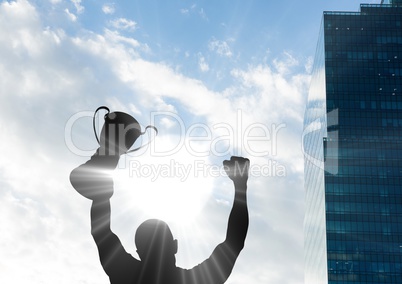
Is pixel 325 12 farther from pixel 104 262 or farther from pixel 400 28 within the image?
pixel 104 262

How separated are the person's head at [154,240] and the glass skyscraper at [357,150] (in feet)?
293

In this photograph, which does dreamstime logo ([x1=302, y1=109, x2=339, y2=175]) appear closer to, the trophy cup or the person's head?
the person's head

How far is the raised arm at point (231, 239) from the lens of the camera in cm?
384

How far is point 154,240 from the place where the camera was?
13.2 feet

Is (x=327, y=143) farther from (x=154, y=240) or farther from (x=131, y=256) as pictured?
(x=131, y=256)

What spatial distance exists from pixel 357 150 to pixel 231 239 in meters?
98.5

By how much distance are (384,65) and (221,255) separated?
107223mm

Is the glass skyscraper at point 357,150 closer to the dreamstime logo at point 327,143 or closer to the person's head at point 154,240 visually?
the dreamstime logo at point 327,143

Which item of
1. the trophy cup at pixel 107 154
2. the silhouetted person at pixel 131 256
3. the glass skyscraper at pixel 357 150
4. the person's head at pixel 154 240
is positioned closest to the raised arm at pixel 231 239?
the silhouetted person at pixel 131 256

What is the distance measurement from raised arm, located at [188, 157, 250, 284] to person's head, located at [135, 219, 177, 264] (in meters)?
0.24

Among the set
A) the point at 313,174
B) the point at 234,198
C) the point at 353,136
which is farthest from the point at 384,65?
the point at 234,198

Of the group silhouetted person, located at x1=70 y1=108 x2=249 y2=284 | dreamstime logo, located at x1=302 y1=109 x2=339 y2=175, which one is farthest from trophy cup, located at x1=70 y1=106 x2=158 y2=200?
dreamstime logo, located at x1=302 y1=109 x2=339 y2=175

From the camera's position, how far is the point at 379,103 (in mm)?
102375

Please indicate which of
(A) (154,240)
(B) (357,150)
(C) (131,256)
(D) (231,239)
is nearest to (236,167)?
(D) (231,239)
